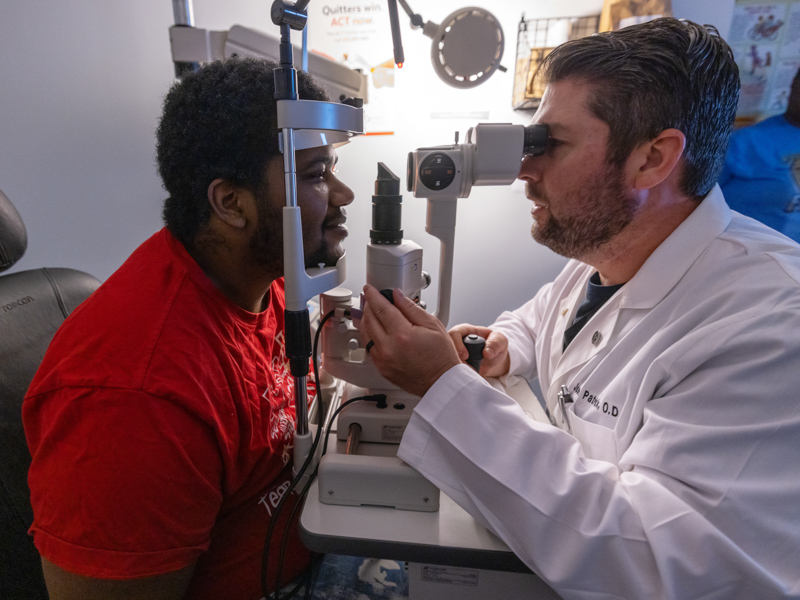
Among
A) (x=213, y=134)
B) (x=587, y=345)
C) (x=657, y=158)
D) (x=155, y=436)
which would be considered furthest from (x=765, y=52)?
(x=155, y=436)

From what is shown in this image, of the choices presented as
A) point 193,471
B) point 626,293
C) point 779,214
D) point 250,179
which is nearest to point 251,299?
point 250,179

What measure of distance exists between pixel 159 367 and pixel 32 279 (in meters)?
0.66

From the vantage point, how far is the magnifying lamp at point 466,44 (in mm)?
1188

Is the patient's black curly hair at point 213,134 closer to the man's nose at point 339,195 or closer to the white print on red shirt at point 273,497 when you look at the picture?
the man's nose at point 339,195

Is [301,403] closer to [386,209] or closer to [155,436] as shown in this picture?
[155,436]

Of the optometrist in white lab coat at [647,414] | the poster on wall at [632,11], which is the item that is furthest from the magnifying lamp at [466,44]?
the poster on wall at [632,11]

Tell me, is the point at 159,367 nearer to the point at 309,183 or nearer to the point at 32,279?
the point at 309,183

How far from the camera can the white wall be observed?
1555mm

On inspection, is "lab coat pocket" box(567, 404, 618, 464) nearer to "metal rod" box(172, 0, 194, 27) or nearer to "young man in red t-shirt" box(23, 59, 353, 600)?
"young man in red t-shirt" box(23, 59, 353, 600)

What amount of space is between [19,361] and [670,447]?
1267 millimetres

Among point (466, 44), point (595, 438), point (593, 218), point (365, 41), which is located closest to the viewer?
point (595, 438)

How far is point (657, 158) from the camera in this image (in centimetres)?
88

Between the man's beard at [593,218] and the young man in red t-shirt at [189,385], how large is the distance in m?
0.50

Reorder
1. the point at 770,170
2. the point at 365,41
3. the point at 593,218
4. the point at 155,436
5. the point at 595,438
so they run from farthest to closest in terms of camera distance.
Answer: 1. the point at 365,41
2. the point at 770,170
3. the point at 593,218
4. the point at 595,438
5. the point at 155,436
